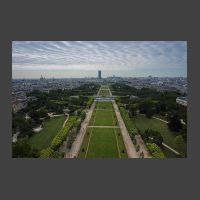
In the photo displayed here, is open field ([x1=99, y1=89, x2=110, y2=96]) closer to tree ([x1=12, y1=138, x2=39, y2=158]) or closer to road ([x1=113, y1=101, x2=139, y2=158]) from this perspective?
road ([x1=113, y1=101, x2=139, y2=158])

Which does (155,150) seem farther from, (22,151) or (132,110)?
(22,151)

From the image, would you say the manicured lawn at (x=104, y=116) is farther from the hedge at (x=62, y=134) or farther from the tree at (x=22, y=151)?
the tree at (x=22, y=151)

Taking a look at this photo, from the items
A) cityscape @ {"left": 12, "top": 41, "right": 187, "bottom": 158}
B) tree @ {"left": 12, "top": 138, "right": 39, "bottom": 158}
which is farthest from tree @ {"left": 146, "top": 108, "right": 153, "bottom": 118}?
tree @ {"left": 12, "top": 138, "right": 39, "bottom": 158}

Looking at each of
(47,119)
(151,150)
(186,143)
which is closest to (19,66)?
(47,119)

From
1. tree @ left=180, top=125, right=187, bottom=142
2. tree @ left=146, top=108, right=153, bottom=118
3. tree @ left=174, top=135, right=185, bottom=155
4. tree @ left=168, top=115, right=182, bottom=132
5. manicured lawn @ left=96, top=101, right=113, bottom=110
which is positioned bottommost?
tree @ left=174, top=135, right=185, bottom=155

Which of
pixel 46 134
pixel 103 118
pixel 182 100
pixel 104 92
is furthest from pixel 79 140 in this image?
pixel 104 92

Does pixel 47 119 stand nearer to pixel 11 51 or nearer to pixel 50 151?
pixel 50 151
